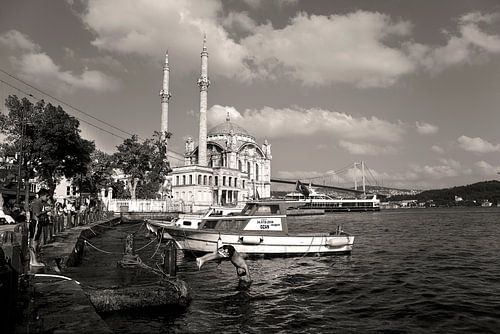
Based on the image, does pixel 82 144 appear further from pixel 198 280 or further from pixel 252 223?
pixel 198 280

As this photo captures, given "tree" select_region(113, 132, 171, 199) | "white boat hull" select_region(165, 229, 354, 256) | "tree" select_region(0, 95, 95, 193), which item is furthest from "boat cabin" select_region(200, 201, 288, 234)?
"tree" select_region(113, 132, 171, 199)

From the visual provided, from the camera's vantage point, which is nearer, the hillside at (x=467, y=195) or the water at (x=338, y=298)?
the water at (x=338, y=298)

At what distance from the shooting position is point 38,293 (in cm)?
750

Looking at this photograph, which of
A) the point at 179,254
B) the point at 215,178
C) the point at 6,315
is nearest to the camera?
the point at 6,315

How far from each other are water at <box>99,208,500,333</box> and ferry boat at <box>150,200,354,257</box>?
0.71 meters

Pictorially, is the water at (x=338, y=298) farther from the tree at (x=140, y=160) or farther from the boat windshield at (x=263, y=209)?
the tree at (x=140, y=160)

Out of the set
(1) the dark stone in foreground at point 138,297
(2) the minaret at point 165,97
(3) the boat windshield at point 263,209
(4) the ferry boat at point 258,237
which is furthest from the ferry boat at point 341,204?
(1) the dark stone in foreground at point 138,297

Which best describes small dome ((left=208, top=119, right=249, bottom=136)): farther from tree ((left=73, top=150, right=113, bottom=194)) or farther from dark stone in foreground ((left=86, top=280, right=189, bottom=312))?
dark stone in foreground ((left=86, top=280, right=189, bottom=312))

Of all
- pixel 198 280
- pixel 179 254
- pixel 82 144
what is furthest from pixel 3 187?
pixel 198 280

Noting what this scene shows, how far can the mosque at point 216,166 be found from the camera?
79.3 meters

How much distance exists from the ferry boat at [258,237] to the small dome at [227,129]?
3668 inches

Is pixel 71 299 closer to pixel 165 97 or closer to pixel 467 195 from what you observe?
pixel 165 97

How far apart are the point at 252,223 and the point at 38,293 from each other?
39.6ft

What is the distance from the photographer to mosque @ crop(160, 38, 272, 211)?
7931cm
